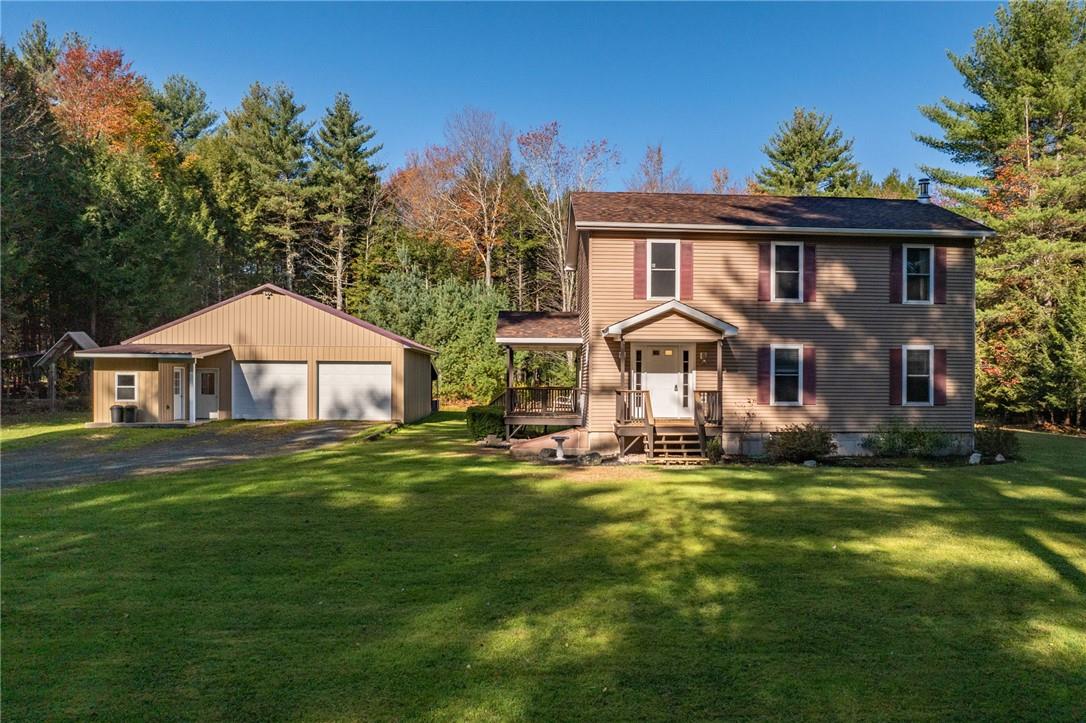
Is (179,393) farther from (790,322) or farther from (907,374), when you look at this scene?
(907,374)

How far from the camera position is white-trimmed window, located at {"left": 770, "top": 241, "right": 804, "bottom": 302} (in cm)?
1712

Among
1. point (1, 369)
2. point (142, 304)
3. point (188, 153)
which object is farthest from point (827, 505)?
point (188, 153)

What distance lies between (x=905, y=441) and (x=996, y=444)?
2.11 metres

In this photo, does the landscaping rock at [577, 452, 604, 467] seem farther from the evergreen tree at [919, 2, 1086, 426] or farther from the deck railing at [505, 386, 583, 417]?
the evergreen tree at [919, 2, 1086, 426]

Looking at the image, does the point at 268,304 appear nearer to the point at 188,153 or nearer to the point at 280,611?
the point at 280,611

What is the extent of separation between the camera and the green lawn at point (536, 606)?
4027mm

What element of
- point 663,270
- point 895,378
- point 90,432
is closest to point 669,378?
point 663,270

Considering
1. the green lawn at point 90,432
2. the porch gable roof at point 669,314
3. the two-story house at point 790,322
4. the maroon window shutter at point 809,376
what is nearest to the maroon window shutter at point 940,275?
the two-story house at point 790,322

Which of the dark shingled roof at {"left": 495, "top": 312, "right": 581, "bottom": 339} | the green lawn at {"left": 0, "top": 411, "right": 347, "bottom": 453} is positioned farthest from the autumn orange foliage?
the dark shingled roof at {"left": 495, "top": 312, "right": 581, "bottom": 339}

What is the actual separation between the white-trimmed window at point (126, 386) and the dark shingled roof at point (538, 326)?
1428cm

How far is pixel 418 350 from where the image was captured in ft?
87.4

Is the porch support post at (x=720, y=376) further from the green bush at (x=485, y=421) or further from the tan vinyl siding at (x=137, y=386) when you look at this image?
the tan vinyl siding at (x=137, y=386)

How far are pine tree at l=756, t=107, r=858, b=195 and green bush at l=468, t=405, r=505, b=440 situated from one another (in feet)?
102

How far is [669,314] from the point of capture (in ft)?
52.5
